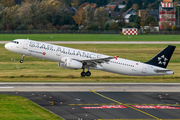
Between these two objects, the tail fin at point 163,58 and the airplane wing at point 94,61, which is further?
the tail fin at point 163,58

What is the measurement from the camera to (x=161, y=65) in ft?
179

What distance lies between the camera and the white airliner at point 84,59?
52531 mm

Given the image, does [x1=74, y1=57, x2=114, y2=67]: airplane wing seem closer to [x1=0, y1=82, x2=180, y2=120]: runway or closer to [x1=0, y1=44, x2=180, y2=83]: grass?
[x1=0, y1=44, x2=180, y2=83]: grass

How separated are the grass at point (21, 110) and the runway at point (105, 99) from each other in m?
1.03

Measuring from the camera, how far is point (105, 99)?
1518 inches

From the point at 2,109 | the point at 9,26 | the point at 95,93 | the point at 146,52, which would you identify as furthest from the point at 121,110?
the point at 9,26

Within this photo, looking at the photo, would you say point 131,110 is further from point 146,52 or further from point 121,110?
point 146,52

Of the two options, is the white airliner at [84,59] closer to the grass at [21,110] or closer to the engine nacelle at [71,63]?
the engine nacelle at [71,63]

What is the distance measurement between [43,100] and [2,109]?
539 centimetres

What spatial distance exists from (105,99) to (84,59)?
15997mm

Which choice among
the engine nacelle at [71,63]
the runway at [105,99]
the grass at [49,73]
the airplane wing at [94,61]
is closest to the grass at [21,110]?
the runway at [105,99]

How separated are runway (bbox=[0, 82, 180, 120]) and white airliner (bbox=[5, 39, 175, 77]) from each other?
4.65 metres

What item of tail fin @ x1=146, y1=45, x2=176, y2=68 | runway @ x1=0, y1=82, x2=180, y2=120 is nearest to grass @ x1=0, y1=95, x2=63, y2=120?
runway @ x1=0, y1=82, x2=180, y2=120

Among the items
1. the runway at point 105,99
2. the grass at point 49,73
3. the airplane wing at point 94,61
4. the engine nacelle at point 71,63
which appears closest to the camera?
the runway at point 105,99
